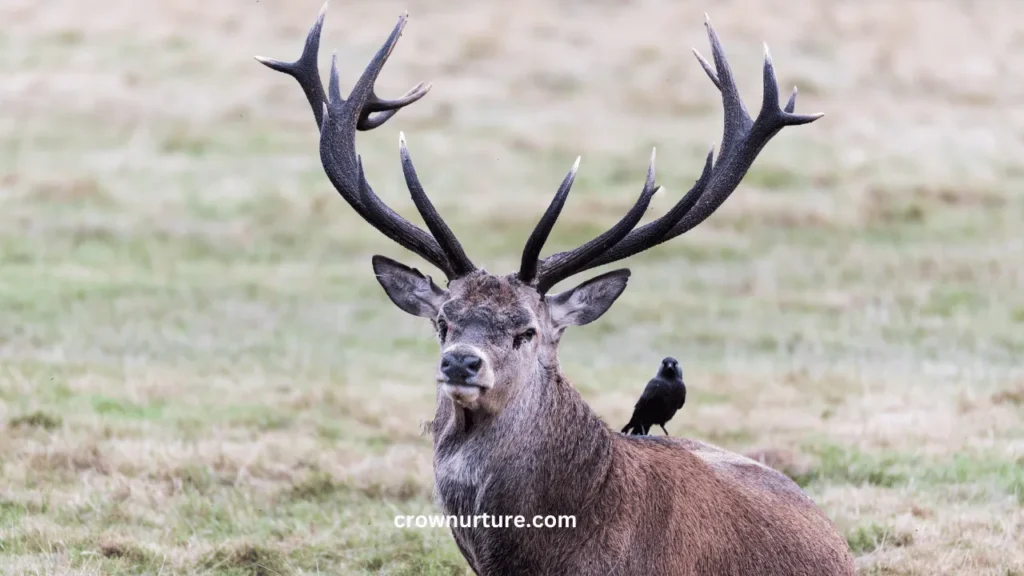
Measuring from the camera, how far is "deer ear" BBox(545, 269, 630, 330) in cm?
707

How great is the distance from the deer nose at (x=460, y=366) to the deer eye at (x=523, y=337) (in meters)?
0.35

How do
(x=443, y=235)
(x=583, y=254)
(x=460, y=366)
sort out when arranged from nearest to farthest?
(x=460, y=366) < (x=443, y=235) < (x=583, y=254)

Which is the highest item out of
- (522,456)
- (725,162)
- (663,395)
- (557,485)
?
(725,162)

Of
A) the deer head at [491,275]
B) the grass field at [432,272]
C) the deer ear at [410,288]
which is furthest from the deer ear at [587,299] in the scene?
the grass field at [432,272]

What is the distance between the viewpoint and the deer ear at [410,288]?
714cm


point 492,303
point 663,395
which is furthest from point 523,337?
point 663,395

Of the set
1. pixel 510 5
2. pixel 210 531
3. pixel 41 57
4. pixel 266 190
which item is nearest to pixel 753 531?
pixel 210 531

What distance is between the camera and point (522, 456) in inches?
259

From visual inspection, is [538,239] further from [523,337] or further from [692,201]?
[692,201]

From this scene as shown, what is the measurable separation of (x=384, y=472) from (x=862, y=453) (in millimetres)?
3338

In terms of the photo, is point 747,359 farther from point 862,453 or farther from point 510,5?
point 510,5

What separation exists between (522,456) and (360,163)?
58.9 inches

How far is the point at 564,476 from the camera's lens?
662cm

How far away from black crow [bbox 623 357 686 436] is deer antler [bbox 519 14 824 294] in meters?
1.56
